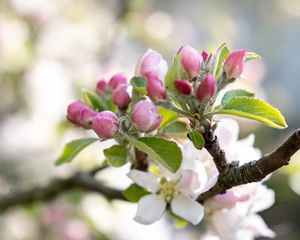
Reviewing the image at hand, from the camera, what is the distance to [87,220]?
2031mm

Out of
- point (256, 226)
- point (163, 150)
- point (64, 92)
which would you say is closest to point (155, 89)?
point (163, 150)

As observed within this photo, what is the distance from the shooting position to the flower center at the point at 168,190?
0.96 metres

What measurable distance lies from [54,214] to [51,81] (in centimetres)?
53

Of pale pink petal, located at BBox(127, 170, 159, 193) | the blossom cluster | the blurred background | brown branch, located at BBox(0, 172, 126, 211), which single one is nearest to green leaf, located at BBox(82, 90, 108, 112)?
the blossom cluster

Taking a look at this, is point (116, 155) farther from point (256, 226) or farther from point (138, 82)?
point (256, 226)

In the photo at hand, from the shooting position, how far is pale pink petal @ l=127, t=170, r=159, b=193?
95 cm

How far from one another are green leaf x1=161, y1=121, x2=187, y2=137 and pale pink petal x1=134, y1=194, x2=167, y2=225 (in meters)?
0.09

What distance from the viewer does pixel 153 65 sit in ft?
2.95

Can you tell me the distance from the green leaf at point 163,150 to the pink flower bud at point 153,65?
0.08m

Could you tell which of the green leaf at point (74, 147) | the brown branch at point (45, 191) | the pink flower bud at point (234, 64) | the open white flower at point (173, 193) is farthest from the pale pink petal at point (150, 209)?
the brown branch at point (45, 191)

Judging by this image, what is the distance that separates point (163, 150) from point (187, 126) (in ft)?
0.22

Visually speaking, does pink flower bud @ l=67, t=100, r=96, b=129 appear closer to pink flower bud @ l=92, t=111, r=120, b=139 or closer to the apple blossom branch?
pink flower bud @ l=92, t=111, r=120, b=139

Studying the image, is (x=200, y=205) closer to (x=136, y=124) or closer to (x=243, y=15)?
(x=136, y=124)

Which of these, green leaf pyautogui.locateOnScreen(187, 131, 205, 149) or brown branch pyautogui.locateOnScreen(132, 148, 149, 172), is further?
brown branch pyautogui.locateOnScreen(132, 148, 149, 172)
